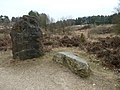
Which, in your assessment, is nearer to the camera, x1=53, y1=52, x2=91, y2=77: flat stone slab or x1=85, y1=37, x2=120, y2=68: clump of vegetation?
x1=53, y1=52, x2=91, y2=77: flat stone slab

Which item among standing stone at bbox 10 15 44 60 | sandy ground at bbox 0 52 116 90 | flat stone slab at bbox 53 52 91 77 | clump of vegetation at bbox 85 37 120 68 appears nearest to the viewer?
sandy ground at bbox 0 52 116 90

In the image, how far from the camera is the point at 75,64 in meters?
9.67

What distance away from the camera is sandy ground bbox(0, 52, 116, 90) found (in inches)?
345

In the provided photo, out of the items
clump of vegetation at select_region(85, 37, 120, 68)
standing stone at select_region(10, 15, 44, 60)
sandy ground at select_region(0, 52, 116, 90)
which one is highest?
standing stone at select_region(10, 15, 44, 60)

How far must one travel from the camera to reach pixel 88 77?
31.2ft

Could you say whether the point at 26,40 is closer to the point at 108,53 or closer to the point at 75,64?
A: the point at 75,64

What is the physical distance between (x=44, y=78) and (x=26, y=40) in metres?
2.51

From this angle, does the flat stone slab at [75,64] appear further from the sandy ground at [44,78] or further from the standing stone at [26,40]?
the standing stone at [26,40]

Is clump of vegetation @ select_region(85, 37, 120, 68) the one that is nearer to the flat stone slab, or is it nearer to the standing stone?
the flat stone slab

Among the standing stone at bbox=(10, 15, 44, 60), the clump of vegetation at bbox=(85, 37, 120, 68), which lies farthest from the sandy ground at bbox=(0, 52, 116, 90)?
the clump of vegetation at bbox=(85, 37, 120, 68)

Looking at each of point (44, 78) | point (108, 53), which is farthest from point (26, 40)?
point (108, 53)

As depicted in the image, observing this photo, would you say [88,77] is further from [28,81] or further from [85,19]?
[85,19]

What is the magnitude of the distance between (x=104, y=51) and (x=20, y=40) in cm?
364

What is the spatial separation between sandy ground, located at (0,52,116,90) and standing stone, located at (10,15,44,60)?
36 centimetres
